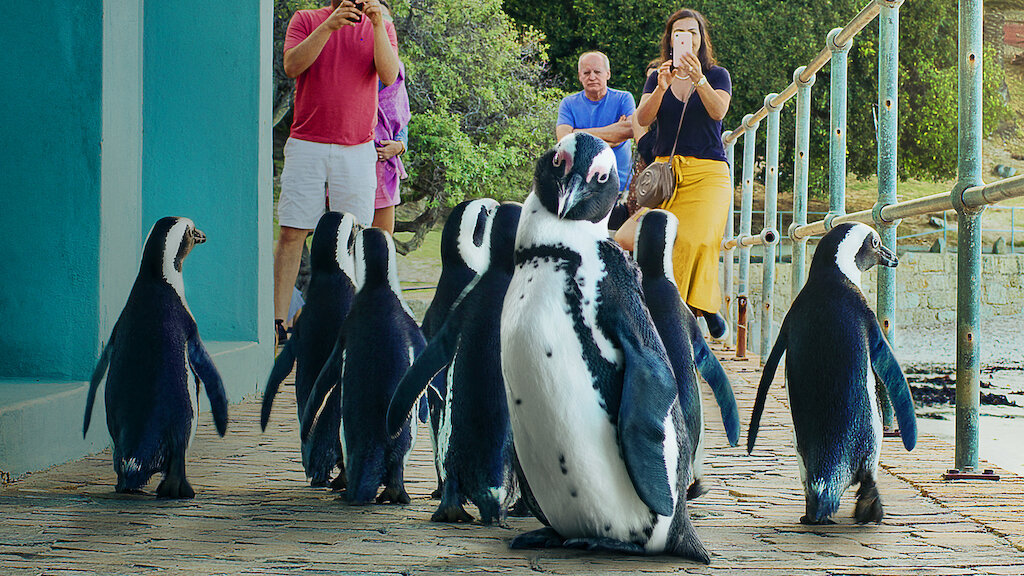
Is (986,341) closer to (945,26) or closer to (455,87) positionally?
(455,87)

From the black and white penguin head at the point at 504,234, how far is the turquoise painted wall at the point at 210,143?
10.9ft

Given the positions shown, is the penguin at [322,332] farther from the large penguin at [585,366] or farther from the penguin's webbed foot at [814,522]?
the penguin's webbed foot at [814,522]

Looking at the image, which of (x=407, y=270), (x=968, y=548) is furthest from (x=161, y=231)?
(x=407, y=270)

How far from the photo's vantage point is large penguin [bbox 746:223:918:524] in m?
2.40

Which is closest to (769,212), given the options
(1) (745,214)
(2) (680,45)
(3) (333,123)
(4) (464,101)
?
(1) (745,214)

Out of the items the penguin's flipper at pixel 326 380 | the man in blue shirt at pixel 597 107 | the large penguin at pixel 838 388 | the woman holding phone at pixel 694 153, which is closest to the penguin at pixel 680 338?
the large penguin at pixel 838 388

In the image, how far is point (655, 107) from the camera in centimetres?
468

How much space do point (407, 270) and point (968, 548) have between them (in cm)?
2292

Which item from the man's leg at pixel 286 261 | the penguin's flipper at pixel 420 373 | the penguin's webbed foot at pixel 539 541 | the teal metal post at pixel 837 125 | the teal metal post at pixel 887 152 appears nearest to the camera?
the penguin's webbed foot at pixel 539 541

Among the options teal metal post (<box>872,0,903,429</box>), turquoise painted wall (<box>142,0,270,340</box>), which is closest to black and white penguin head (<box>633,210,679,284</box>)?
teal metal post (<box>872,0,903,429</box>)

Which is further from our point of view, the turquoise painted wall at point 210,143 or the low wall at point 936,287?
the low wall at point 936,287

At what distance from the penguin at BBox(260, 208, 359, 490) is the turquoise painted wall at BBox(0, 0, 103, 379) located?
38.2 inches

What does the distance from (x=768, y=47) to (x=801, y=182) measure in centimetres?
1983

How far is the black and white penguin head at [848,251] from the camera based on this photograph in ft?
8.52
